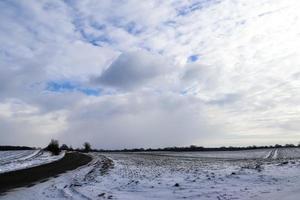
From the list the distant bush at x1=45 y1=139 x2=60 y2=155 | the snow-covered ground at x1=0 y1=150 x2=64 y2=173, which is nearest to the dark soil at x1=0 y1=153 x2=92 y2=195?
the snow-covered ground at x1=0 y1=150 x2=64 y2=173

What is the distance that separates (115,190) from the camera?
14906mm

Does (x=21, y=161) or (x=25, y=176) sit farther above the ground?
(x=21, y=161)

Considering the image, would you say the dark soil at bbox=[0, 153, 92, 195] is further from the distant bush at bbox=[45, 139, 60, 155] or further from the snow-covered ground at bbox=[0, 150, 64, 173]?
the distant bush at bbox=[45, 139, 60, 155]

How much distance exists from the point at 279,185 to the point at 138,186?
18.2 feet

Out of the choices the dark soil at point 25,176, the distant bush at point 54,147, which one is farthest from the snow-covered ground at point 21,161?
the distant bush at point 54,147

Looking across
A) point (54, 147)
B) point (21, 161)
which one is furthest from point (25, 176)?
point (54, 147)

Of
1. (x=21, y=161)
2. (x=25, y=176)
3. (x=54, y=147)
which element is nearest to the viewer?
(x=25, y=176)

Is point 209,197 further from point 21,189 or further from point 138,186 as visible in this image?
point 21,189

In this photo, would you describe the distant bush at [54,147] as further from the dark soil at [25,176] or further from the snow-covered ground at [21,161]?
the dark soil at [25,176]

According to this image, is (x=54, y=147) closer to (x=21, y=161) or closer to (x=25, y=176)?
(x=21, y=161)

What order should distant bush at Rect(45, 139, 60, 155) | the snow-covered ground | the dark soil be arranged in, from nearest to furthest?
the dark soil, the snow-covered ground, distant bush at Rect(45, 139, 60, 155)

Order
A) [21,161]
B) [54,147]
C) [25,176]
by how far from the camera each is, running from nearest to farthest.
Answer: [25,176] < [21,161] < [54,147]

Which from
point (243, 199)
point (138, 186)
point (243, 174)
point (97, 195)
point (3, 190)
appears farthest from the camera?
point (243, 174)

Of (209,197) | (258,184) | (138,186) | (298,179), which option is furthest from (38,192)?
(298,179)
